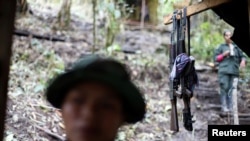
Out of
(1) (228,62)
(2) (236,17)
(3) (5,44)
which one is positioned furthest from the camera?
(1) (228,62)

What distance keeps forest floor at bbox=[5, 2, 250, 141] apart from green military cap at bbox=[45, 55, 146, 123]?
4388 millimetres

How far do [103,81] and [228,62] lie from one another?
255 inches

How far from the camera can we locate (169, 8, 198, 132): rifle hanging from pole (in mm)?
4551

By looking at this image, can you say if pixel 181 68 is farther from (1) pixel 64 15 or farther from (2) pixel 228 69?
(1) pixel 64 15

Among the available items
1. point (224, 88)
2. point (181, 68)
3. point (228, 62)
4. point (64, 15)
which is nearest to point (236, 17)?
point (181, 68)

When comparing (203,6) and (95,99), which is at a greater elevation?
(203,6)

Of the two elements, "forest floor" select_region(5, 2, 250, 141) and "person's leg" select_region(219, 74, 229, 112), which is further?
"person's leg" select_region(219, 74, 229, 112)

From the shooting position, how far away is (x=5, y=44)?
1.68 meters

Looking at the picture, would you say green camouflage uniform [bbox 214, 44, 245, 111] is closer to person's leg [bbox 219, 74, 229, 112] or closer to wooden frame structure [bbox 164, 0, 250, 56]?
person's leg [bbox 219, 74, 229, 112]

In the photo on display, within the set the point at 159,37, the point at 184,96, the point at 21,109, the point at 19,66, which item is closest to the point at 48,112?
the point at 21,109

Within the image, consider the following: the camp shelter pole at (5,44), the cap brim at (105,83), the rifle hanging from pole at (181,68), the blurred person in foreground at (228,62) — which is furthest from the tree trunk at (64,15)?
the cap brim at (105,83)

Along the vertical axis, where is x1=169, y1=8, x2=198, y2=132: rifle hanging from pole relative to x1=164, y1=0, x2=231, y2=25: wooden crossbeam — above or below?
below

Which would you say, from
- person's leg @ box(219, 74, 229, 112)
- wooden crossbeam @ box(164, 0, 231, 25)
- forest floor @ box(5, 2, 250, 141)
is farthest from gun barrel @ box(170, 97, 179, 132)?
person's leg @ box(219, 74, 229, 112)

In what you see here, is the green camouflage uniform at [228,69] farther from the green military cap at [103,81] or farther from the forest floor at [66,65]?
the green military cap at [103,81]
